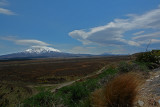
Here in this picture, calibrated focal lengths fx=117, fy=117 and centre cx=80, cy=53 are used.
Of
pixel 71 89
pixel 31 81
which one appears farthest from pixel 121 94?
pixel 31 81

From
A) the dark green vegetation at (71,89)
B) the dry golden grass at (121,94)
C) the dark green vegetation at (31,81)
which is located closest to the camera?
the dry golden grass at (121,94)

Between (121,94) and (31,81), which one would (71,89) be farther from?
(31,81)

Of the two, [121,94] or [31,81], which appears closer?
[121,94]

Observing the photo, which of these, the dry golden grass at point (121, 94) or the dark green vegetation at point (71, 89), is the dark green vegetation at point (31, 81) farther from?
the dry golden grass at point (121, 94)

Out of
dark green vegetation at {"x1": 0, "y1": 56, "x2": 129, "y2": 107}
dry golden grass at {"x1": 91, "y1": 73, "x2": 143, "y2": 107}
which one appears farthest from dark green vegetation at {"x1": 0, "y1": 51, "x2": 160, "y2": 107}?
dry golden grass at {"x1": 91, "y1": 73, "x2": 143, "y2": 107}

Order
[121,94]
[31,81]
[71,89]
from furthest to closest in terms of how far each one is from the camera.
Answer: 1. [31,81]
2. [71,89]
3. [121,94]

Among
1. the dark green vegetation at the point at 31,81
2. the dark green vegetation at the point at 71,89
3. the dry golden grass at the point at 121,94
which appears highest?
the dry golden grass at the point at 121,94

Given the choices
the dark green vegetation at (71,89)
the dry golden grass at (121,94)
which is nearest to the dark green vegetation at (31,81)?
the dark green vegetation at (71,89)

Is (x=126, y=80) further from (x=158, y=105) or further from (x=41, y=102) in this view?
(x=41, y=102)

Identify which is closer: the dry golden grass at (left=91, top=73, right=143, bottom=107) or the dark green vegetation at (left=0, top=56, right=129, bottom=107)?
the dry golden grass at (left=91, top=73, right=143, bottom=107)

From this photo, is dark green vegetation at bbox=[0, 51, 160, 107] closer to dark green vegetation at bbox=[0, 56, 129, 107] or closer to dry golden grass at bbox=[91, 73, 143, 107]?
dark green vegetation at bbox=[0, 56, 129, 107]

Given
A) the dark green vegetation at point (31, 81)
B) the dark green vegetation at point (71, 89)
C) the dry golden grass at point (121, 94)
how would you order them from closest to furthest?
1. the dry golden grass at point (121, 94)
2. the dark green vegetation at point (71, 89)
3. the dark green vegetation at point (31, 81)

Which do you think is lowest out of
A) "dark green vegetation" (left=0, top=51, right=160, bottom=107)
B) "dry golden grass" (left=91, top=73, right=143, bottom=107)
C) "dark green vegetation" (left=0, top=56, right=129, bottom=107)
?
"dark green vegetation" (left=0, top=56, right=129, bottom=107)

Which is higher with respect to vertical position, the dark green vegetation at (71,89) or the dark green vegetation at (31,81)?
the dark green vegetation at (71,89)
